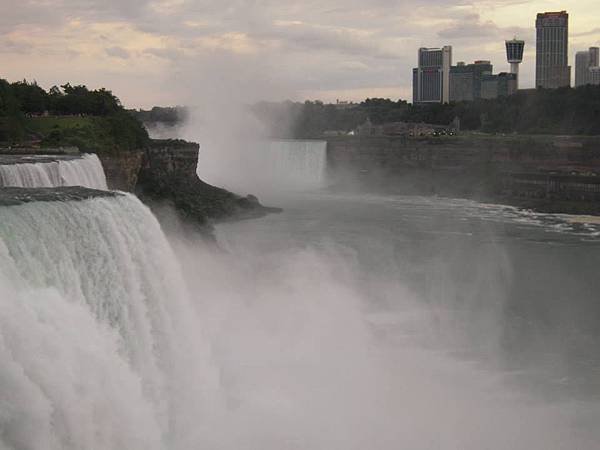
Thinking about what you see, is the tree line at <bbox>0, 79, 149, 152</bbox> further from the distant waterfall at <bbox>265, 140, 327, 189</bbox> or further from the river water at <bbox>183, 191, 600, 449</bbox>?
the distant waterfall at <bbox>265, 140, 327, 189</bbox>

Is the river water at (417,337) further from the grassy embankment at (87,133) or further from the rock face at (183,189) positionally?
the grassy embankment at (87,133)

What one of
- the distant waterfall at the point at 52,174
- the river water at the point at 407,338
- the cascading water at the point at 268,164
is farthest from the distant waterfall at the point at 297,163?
the distant waterfall at the point at 52,174

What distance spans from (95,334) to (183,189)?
30.1m

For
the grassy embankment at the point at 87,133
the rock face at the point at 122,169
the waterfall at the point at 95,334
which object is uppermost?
the grassy embankment at the point at 87,133

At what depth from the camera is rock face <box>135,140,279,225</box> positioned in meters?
34.1

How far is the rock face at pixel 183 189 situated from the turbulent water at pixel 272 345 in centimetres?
499

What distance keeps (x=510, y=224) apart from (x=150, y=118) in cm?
5626

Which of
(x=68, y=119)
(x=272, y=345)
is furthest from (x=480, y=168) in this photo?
(x=272, y=345)

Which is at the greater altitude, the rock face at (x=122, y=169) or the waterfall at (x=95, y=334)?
the rock face at (x=122, y=169)

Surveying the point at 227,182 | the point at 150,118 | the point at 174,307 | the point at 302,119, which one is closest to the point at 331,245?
the point at 174,307

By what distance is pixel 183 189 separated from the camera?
40.4 metres

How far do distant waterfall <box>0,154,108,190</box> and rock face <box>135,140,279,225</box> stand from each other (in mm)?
11944

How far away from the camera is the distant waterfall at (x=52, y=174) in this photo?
16.3m

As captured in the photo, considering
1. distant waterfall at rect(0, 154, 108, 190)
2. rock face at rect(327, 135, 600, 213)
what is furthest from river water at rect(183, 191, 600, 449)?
rock face at rect(327, 135, 600, 213)
